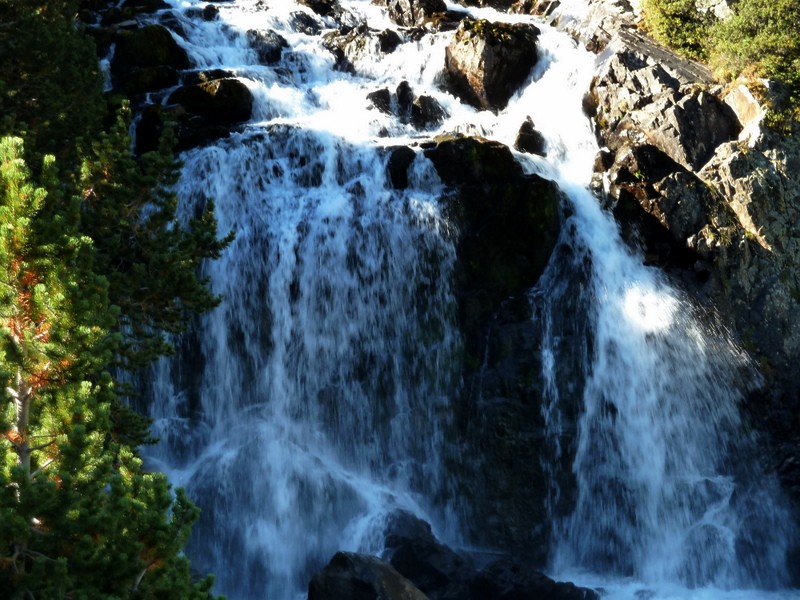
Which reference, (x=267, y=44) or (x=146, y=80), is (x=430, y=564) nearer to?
(x=146, y=80)

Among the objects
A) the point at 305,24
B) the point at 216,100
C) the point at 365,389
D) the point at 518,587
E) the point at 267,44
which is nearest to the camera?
the point at 518,587

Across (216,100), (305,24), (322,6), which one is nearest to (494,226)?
(216,100)

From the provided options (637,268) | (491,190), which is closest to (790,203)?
(637,268)

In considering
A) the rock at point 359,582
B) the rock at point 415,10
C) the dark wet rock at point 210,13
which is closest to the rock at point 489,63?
the rock at point 415,10

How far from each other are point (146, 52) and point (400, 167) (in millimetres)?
8973

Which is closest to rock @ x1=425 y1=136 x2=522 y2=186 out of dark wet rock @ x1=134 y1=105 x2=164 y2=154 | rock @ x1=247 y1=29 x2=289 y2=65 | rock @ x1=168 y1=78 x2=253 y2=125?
rock @ x1=168 y1=78 x2=253 y2=125

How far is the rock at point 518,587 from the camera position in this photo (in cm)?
1377

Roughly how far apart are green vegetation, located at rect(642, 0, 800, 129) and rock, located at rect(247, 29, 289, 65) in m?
10.8

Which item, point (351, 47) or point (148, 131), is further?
point (351, 47)

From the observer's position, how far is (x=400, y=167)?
59.8ft

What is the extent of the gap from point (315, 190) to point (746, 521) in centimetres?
1126

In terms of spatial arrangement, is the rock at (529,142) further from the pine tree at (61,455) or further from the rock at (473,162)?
the pine tree at (61,455)

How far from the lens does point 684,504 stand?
15.7 m

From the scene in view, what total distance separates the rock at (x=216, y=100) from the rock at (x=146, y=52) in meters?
2.03
